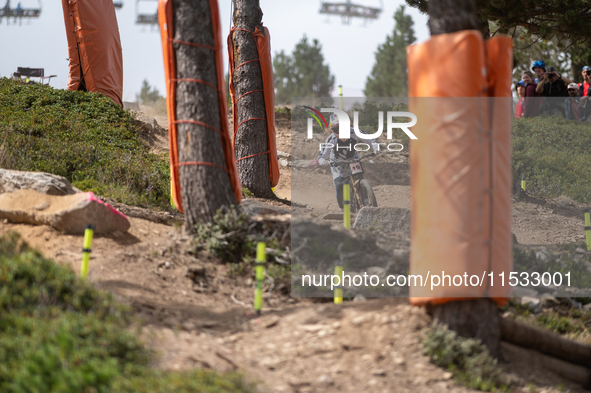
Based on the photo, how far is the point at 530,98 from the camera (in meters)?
13.0

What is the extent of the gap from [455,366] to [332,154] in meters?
5.67

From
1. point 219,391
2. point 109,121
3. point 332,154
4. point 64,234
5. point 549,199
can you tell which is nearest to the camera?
point 219,391

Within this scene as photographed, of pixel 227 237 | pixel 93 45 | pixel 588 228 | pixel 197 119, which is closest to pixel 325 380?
pixel 227 237

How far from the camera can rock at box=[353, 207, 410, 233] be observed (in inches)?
294

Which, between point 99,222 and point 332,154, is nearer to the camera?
point 99,222

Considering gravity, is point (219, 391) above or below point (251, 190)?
below

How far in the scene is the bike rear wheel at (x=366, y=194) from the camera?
8.35 meters

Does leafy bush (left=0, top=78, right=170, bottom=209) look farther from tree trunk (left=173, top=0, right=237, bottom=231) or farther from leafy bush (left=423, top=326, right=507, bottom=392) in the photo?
leafy bush (left=423, top=326, right=507, bottom=392)

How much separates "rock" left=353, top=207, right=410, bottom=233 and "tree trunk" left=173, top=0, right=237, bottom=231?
244cm

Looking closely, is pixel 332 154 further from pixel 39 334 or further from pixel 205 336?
pixel 39 334

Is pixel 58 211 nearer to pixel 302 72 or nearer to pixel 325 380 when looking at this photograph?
pixel 325 380

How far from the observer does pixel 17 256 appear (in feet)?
12.6

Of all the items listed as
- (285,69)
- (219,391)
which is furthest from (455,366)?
(285,69)

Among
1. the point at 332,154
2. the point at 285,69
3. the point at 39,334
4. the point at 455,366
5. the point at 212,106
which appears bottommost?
the point at 455,366
